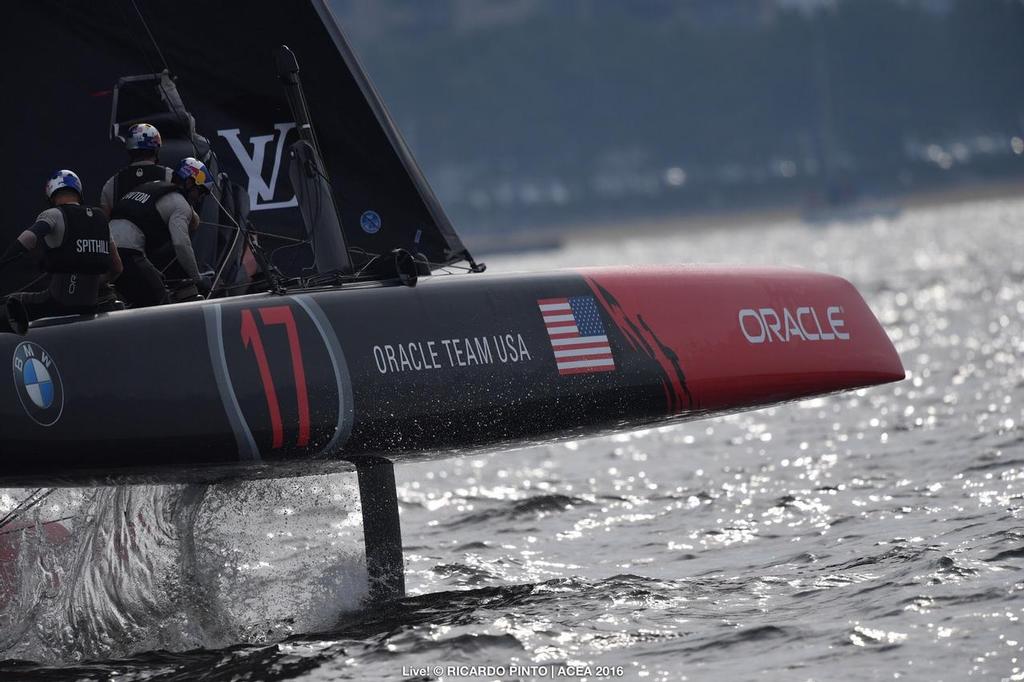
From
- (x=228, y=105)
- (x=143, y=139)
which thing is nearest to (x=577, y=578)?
(x=143, y=139)

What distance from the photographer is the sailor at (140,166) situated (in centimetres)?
594

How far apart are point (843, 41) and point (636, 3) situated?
14.9m

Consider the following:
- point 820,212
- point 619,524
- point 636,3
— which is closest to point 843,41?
point 636,3

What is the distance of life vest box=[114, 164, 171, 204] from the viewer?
5930 mm

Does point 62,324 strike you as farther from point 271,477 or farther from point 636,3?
point 636,3

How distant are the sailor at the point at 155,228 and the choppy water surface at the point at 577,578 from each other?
72 cm

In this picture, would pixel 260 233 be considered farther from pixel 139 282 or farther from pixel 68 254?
pixel 68 254

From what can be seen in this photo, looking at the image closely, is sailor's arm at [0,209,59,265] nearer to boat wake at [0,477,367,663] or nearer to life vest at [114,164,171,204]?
life vest at [114,164,171,204]

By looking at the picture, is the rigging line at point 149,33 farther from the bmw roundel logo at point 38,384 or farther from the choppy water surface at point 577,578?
the choppy water surface at point 577,578

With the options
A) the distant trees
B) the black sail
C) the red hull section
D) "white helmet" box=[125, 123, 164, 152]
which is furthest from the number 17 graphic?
the distant trees

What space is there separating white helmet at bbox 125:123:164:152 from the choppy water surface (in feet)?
3.96

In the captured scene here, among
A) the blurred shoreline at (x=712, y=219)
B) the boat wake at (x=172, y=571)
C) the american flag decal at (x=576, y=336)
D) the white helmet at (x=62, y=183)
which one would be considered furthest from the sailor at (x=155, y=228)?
the blurred shoreline at (x=712, y=219)

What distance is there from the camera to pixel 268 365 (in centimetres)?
528

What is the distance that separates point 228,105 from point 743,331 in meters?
2.26
